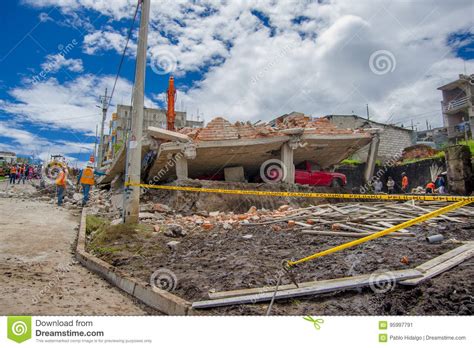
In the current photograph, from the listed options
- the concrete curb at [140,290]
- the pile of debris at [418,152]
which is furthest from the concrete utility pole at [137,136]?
the pile of debris at [418,152]

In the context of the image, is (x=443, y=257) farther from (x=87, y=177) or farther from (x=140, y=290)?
(x=87, y=177)

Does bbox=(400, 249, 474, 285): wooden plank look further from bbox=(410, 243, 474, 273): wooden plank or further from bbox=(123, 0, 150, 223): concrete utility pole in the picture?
bbox=(123, 0, 150, 223): concrete utility pole

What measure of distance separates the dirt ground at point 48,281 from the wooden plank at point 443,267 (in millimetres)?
2885

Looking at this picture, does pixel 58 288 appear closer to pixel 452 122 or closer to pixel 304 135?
pixel 304 135

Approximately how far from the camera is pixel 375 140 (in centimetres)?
1706

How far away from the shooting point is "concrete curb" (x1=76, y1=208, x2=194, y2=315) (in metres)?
3.27

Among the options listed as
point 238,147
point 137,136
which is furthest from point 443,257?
point 238,147

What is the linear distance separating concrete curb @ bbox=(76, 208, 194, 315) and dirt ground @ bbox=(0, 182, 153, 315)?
0.10 metres

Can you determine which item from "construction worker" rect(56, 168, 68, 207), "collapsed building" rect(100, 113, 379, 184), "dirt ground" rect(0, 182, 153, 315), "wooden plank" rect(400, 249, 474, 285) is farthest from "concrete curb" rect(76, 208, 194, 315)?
"construction worker" rect(56, 168, 68, 207)

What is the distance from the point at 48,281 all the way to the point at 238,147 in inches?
364

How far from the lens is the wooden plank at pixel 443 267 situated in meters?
3.10

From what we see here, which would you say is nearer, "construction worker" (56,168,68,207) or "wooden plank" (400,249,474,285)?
"wooden plank" (400,249,474,285)

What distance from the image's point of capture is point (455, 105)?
35.7 meters
